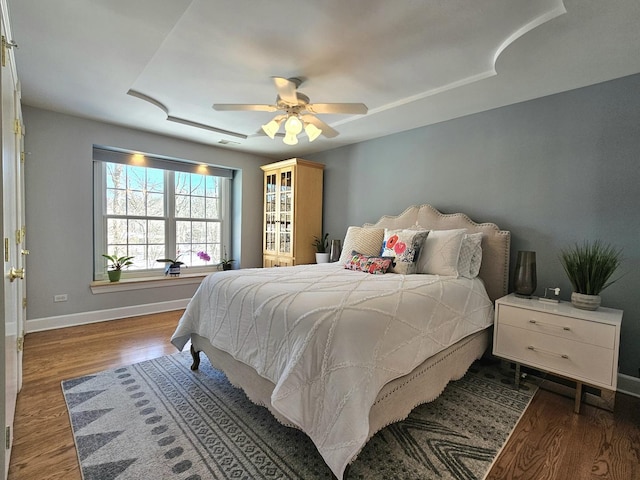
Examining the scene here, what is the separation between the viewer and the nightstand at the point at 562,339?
1963 mm

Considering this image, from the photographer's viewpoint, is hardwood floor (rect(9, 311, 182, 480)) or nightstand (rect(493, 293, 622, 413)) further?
nightstand (rect(493, 293, 622, 413))

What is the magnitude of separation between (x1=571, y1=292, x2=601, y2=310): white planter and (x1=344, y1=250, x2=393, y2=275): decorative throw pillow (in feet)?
4.53

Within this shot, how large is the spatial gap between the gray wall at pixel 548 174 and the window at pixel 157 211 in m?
3.01

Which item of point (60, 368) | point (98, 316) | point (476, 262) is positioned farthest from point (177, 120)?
point (476, 262)

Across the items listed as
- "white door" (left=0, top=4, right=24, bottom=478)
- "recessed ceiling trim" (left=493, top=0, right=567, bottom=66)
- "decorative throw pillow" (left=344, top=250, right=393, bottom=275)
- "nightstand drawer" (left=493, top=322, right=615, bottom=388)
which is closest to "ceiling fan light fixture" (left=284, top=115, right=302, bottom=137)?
"decorative throw pillow" (left=344, top=250, right=393, bottom=275)

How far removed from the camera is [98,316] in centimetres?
380

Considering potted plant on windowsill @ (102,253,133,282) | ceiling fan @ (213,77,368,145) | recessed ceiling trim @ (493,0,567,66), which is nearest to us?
recessed ceiling trim @ (493,0,567,66)

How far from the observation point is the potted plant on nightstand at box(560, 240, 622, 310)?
2.16 meters

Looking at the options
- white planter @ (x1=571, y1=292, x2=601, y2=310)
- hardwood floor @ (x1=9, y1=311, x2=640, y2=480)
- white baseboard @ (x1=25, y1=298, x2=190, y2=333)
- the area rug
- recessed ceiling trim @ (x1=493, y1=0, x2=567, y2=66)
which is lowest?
hardwood floor @ (x1=9, y1=311, x2=640, y2=480)

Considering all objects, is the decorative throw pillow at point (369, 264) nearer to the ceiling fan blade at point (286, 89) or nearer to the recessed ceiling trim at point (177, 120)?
the ceiling fan blade at point (286, 89)

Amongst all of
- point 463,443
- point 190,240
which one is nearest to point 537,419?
point 463,443

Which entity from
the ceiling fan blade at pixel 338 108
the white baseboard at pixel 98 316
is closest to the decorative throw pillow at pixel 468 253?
the ceiling fan blade at pixel 338 108

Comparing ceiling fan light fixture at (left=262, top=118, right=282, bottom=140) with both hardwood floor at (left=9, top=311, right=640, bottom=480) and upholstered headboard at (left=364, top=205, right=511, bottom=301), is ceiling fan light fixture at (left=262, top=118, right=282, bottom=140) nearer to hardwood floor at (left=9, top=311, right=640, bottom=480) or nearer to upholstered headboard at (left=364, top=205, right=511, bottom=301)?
upholstered headboard at (left=364, top=205, right=511, bottom=301)

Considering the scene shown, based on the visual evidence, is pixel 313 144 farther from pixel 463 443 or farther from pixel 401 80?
pixel 463 443
